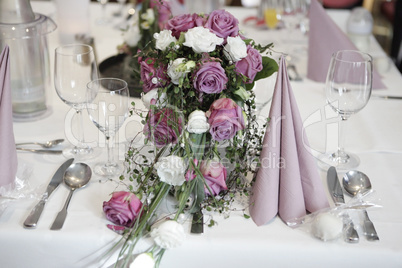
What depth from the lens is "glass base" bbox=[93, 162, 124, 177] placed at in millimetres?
1215

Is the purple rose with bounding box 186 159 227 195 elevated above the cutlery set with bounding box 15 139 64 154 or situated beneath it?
elevated above

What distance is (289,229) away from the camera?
1036mm

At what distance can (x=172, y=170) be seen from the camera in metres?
1.01

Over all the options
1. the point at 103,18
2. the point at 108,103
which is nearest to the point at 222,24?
the point at 108,103

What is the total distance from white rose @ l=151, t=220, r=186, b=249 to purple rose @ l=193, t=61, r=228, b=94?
0.28m

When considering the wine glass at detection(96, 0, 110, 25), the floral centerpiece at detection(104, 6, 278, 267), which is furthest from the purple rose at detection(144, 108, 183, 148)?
the wine glass at detection(96, 0, 110, 25)

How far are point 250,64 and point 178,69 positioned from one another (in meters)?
0.16

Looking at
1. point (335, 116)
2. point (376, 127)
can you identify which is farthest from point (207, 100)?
point (376, 127)

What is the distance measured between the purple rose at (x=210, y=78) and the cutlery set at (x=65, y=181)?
36 cm

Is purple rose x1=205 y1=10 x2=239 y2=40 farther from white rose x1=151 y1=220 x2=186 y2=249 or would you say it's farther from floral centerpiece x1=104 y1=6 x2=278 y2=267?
white rose x1=151 y1=220 x2=186 y2=249

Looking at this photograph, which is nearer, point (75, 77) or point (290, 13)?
point (75, 77)

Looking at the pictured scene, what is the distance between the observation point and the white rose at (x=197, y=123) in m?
1.02

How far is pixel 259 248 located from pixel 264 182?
144 mm

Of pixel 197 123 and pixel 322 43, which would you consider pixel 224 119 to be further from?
pixel 322 43
